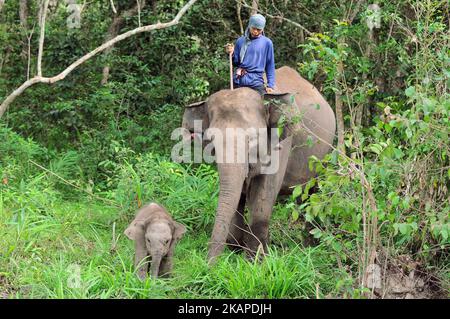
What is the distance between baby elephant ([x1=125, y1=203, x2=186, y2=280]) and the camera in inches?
324

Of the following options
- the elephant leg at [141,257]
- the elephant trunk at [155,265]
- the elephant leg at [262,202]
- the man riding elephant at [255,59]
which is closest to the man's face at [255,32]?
the man riding elephant at [255,59]

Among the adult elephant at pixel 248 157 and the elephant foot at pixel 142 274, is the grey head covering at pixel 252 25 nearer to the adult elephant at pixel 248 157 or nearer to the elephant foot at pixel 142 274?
the adult elephant at pixel 248 157

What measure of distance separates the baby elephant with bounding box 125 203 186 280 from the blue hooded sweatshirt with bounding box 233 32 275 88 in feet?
5.56

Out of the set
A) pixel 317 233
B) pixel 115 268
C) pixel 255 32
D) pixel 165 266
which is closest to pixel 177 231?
pixel 165 266

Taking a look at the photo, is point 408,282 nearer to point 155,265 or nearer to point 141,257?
point 155,265

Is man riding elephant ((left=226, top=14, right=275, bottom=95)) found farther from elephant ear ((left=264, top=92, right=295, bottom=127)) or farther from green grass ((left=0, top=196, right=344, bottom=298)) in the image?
green grass ((left=0, top=196, right=344, bottom=298))

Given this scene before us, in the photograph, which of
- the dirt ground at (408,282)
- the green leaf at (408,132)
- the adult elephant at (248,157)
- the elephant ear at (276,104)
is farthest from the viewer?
the elephant ear at (276,104)

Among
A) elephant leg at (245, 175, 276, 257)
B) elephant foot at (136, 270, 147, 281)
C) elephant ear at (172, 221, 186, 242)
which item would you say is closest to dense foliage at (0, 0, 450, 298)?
elephant foot at (136, 270, 147, 281)

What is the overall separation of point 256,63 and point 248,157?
1.08 meters

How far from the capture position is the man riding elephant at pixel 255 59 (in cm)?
957

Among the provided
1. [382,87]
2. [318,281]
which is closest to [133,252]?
[318,281]

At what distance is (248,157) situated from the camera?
9.00 m

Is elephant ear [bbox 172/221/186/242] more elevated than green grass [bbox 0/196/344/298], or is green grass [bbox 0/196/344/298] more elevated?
elephant ear [bbox 172/221/186/242]

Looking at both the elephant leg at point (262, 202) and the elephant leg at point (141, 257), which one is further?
the elephant leg at point (262, 202)
